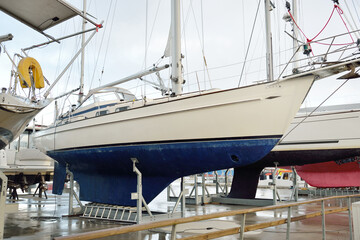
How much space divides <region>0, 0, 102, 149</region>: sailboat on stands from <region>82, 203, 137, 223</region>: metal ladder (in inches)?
106

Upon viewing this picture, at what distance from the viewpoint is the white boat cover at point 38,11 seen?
5.00 meters

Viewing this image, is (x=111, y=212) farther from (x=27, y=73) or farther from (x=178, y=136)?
(x=27, y=73)

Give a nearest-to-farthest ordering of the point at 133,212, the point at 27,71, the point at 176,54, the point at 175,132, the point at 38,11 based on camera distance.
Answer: the point at 38,11 → the point at 175,132 → the point at 133,212 → the point at 27,71 → the point at 176,54

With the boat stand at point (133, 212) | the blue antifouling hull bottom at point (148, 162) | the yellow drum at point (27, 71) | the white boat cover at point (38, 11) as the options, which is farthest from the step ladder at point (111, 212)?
the white boat cover at point (38, 11)

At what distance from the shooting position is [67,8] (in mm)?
5082

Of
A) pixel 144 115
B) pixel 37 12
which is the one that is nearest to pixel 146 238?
pixel 144 115

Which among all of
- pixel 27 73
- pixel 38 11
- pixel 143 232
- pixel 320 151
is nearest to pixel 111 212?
pixel 143 232

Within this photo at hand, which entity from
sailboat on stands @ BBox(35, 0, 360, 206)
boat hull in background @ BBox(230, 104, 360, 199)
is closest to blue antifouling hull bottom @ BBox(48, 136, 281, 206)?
sailboat on stands @ BBox(35, 0, 360, 206)

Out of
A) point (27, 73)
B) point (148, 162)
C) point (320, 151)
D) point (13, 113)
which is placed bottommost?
point (148, 162)

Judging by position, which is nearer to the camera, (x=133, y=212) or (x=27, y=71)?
(x=133, y=212)

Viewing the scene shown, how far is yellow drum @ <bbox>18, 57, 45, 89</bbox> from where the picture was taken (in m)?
7.48

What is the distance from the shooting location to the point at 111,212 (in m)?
7.93

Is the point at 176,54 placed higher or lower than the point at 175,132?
higher

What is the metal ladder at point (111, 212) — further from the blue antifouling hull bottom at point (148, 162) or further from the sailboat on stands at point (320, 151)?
the sailboat on stands at point (320, 151)
